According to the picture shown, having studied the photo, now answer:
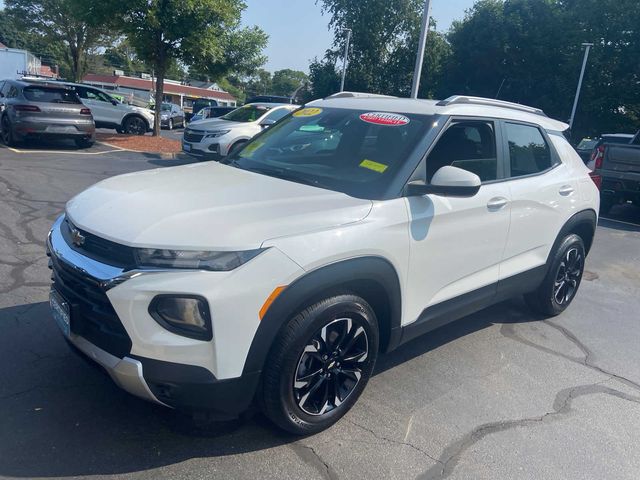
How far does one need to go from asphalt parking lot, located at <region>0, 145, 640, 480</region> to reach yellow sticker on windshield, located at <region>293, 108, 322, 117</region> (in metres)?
1.94

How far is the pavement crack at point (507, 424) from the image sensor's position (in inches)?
113

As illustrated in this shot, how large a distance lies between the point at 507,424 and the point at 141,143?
50.2 feet

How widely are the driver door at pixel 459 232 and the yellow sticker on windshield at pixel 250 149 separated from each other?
139 cm

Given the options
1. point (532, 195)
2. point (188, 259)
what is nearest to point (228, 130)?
point (532, 195)

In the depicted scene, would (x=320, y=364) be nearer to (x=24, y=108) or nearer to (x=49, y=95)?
(x=24, y=108)

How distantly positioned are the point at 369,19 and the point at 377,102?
127ft

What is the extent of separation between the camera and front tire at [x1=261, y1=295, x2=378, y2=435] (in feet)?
8.99

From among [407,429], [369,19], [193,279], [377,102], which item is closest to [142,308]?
[193,279]

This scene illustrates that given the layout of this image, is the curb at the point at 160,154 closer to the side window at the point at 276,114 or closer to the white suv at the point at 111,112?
the side window at the point at 276,114

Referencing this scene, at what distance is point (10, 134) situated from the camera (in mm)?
12875

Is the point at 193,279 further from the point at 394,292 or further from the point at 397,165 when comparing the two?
the point at 397,165

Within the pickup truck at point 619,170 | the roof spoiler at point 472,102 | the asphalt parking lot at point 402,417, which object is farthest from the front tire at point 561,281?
the pickup truck at point 619,170

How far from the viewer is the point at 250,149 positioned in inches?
170

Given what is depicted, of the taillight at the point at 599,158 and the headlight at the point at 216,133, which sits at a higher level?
the taillight at the point at 599,158
